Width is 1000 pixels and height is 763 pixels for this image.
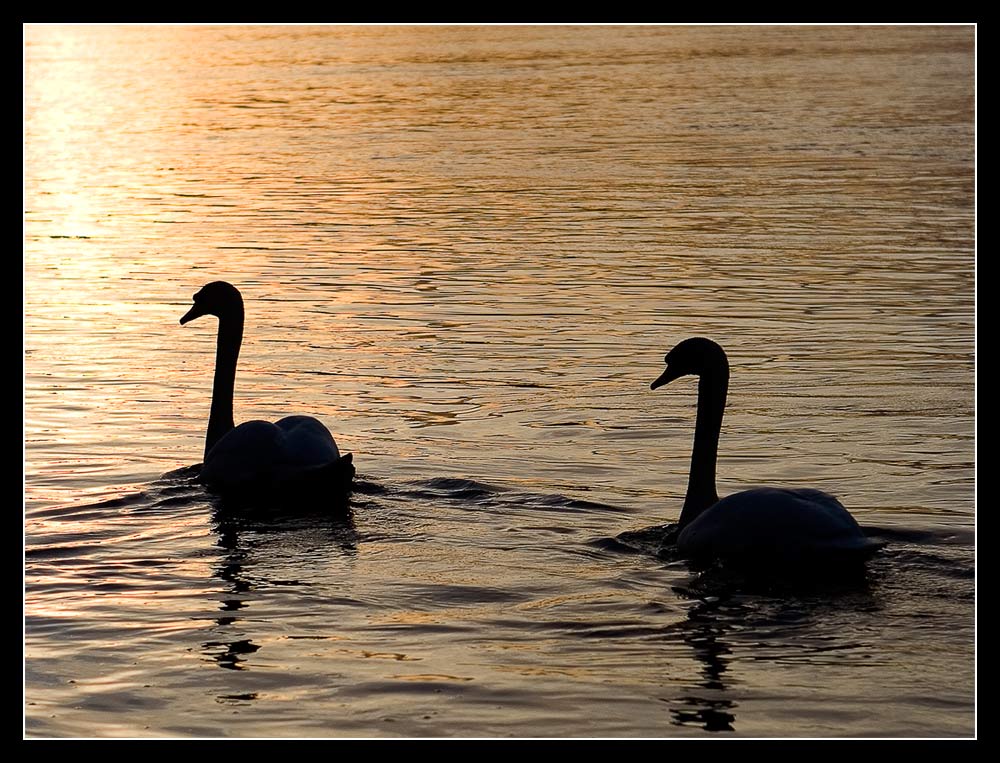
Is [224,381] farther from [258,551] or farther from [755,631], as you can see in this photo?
[755,631]

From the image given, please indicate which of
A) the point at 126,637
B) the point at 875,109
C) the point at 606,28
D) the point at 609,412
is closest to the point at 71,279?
the point at 609,412

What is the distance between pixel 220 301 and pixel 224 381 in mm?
738

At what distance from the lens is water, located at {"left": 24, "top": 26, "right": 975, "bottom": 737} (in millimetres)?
8445

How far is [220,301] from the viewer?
45.4 ft

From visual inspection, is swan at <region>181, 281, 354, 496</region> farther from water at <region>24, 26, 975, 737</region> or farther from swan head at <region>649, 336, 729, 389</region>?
swan head at <region>649, 336, 729, 389</region>

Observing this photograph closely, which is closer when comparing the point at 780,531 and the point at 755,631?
the point at 755,631

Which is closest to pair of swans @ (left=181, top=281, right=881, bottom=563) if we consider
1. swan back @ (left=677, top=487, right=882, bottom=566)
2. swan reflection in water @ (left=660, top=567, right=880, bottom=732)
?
swan back @ (left=677, top=487, right=882, bottom=566)

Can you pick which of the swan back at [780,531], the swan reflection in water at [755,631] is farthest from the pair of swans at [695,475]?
the swan reflection in water at [755,631]

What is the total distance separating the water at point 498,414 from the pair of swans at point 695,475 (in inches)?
9.6

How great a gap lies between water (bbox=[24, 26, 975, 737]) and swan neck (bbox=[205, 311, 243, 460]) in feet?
1.11

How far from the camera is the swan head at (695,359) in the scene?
445 inches

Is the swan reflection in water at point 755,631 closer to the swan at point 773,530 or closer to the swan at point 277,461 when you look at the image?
the swan at point 773,530

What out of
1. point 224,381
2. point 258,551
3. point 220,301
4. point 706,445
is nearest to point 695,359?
point 706,445
